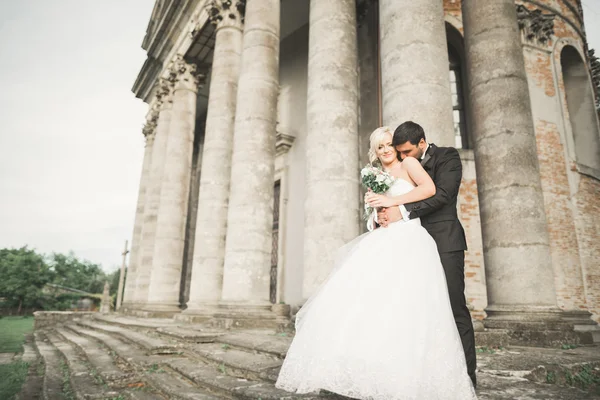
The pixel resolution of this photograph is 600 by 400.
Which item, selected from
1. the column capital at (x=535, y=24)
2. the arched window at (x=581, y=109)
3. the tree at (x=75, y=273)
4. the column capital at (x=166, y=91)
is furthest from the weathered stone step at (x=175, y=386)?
the tree at (x=75, y=273)

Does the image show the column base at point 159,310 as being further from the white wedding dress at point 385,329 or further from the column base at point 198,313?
the white wedding dress at point 385,329

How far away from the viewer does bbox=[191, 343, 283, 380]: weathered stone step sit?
140 inches

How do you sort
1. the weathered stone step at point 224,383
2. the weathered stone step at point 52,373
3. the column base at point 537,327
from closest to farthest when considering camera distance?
the weathered stone step at point 224,383, the weathered stone step at point 52,373, the column base at point 537,327

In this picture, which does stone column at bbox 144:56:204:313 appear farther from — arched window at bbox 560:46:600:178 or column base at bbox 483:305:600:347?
arched window at bbox 560:46:600:178

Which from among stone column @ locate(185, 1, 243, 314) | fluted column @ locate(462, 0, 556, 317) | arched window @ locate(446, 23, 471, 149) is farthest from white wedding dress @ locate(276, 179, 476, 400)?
arched window @ locate(446, 23, 471, 149)

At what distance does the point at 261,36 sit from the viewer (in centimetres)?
869

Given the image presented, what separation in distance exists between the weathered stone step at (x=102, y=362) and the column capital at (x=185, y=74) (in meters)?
9.43

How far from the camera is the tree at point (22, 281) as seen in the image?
34594mm

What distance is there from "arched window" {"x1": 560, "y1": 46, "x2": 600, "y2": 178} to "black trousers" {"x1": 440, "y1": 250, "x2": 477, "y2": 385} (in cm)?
1113

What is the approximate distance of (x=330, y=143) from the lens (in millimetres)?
6492

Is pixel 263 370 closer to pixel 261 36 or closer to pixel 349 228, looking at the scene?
pixel 349 228

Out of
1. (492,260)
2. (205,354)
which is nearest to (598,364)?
(492,260)

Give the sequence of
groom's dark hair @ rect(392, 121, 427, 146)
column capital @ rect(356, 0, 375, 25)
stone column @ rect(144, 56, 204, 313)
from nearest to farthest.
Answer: groom's dark hair @ rect(392, 121, 427, 146)
column capital @ rect(356, 0, 375, 25)
stone column @ rect(144, 56, 204, 313)

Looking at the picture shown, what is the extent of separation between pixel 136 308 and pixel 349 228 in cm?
997
